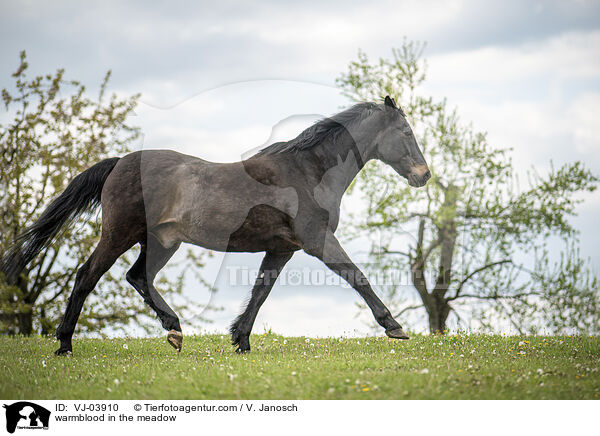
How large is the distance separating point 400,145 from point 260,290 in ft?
8.74

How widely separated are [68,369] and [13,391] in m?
0.79

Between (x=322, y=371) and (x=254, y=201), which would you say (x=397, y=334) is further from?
(x=254, y=201)

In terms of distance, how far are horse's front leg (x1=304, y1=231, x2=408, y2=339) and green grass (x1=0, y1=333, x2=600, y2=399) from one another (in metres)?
0.42

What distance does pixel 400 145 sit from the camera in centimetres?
713

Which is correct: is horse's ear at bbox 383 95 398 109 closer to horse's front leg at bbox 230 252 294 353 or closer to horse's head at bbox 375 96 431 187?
horse's head at bbox 375 96 431 187

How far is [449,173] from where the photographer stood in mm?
17406

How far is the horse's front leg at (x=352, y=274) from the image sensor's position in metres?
6.35

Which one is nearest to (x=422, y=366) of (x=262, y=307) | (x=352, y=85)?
(x=262, y=307)

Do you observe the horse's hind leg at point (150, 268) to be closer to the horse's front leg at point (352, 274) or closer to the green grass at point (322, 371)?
the green grass at point (322, 371)

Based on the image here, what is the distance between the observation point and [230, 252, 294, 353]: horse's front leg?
24.4 feet

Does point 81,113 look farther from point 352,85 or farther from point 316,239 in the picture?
point 316,239
